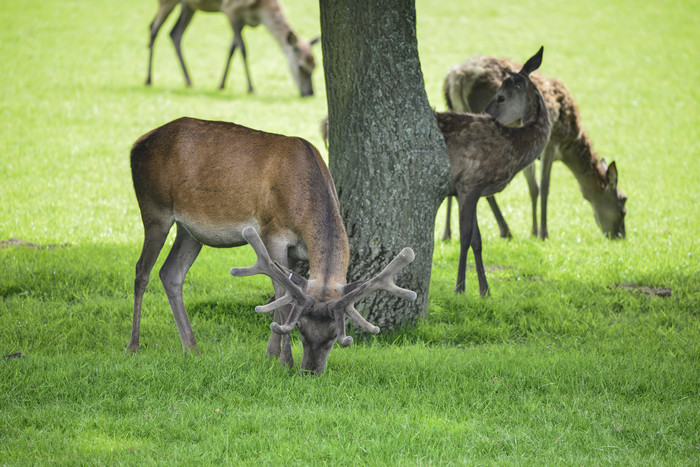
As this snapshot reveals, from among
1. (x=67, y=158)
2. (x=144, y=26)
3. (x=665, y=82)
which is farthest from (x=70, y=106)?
(x=665, y=82)

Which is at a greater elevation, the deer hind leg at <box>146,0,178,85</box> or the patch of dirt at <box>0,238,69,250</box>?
the deer hind leg at <box>146,0,178,85</box>

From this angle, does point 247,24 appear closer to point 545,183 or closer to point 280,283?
point 545,183

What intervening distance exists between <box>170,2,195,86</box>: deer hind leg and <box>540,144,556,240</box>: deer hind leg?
34.4 feet

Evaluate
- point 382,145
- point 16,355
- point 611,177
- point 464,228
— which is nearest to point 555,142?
point 611,177

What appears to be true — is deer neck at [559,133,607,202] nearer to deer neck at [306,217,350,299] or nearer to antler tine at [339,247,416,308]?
deer neck at [306,217,350,299]

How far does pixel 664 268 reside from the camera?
855 centimetres

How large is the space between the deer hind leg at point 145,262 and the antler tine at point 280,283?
1276 millimetres

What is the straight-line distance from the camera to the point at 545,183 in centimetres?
1066

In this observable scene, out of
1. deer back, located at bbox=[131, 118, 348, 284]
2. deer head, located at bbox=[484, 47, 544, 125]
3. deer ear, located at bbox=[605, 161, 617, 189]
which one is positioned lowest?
deer ear, located at bbox=[605, 161, 617, 189]

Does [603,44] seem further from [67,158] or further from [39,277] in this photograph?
[39,277]

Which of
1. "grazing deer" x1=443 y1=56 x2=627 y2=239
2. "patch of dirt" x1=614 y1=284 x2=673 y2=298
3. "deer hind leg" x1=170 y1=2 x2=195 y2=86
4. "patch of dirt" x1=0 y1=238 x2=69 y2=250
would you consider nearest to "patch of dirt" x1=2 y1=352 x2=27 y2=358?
"patch of dirt" x1=0 y1=238 x2=69 y2=250

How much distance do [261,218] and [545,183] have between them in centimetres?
610

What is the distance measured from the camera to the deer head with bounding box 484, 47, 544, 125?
27.1ft

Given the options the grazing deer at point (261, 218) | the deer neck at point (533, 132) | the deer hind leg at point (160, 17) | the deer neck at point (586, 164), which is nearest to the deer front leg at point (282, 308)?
the grazing deer at point (261, 218)
